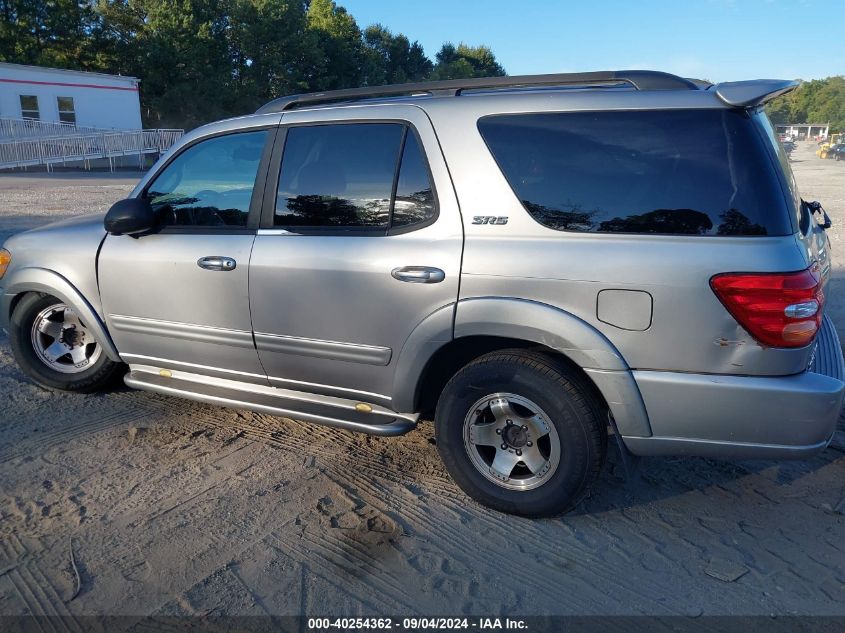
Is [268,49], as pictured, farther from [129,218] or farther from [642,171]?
[642,171]

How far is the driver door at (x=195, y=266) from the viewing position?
143 inches

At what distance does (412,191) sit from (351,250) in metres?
0.42

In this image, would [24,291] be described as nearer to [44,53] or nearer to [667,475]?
[667,475]

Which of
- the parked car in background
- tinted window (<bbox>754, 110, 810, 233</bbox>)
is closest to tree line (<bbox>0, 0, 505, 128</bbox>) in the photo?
the parked car in background

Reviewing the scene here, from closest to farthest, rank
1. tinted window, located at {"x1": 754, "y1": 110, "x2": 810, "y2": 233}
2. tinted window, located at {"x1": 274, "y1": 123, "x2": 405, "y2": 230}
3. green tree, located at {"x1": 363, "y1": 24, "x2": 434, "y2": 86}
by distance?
tinted window, located at {"x1": 754, "y1": 110, "x2": 810, "y2": 233} → tinted window, located at {"x1": 274, "y1": 123, "x2": 405, "y2": 230} → green tree, located at {"x1": 363, "y1": 24, "x2": 434, "y2": 86}

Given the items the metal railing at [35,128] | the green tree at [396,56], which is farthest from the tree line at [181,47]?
the green tree at [396,56]

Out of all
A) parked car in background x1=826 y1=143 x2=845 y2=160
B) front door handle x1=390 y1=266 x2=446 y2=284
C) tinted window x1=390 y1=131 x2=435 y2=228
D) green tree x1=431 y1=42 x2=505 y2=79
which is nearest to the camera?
front door handle x1=390 y1=266 x2=446 y2=284

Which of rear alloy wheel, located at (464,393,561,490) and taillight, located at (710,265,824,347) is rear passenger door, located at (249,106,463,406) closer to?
rear alloy wheel, located at (464,393,561,490)

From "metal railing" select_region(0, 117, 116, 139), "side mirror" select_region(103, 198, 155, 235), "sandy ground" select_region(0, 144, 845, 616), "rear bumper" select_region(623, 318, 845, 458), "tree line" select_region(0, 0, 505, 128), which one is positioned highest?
"tree line" select_region(0, 0, 505, 128)

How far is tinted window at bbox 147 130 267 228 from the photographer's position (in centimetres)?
371

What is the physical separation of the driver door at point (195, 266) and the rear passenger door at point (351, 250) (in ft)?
0.40

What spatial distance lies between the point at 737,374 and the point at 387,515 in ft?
5.54

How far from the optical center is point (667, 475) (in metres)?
3.58

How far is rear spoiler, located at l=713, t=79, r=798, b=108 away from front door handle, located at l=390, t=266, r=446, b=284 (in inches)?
54.3
